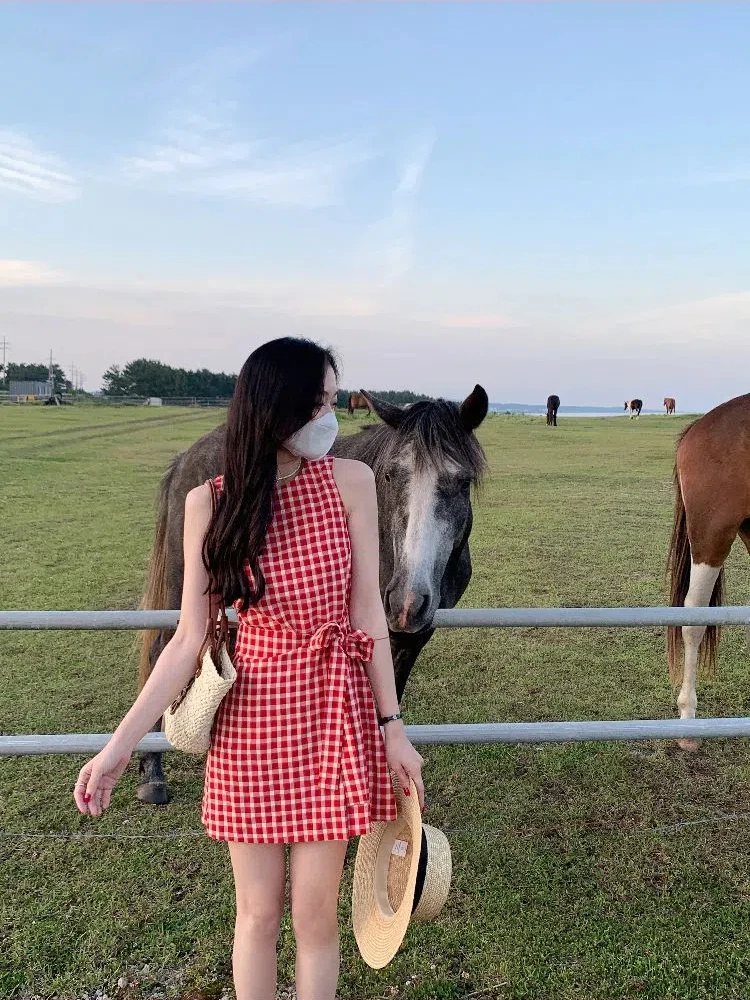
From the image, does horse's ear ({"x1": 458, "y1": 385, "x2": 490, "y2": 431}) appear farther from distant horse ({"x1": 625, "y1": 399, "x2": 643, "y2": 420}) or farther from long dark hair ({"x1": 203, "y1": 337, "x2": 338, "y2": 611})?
distant horse ({"x1": 625, "y1": 399, "x2": 643, "y2": 420})

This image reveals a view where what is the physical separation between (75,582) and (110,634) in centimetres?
147

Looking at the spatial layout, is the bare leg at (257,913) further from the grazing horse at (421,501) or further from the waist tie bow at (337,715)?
the grazing horse at (421,501)

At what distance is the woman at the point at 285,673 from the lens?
4.87ft

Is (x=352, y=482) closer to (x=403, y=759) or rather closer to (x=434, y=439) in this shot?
(x=403, y=759)

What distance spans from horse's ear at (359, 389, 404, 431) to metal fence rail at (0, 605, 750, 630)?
0.82 metres

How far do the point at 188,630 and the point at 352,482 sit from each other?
0.49 meters

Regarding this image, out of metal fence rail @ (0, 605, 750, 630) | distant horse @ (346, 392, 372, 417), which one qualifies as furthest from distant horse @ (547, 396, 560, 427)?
metal fence rail @ (0, 605, 750, 630)

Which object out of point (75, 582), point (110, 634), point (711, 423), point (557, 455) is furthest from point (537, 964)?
point (557, 455)

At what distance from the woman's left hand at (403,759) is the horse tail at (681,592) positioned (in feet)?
9.77

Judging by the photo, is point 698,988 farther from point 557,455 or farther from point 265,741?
point 557,455

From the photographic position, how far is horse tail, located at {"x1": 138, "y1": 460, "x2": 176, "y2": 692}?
340cm

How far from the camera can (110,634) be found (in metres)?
5.54

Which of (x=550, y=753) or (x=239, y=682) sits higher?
(x=239, y=682)

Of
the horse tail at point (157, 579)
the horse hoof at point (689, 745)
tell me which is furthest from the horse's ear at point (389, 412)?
the horse hoof at point (689, 745)
